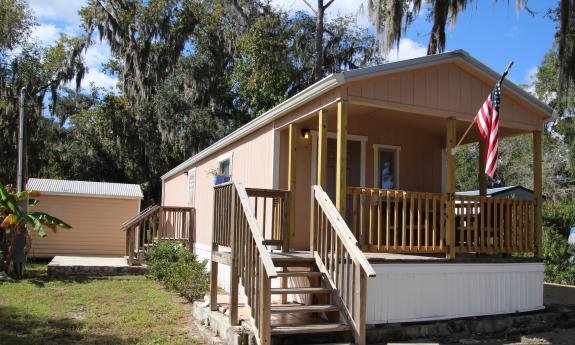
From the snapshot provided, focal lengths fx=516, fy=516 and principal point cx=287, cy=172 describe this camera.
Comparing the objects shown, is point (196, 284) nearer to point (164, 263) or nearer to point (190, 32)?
point (164, 263)

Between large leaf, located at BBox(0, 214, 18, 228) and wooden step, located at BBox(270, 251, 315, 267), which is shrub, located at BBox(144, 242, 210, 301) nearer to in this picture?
wooden step, located at BBox(270, 251, 315, 267)

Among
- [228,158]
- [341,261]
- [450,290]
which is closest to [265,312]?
[341,261]

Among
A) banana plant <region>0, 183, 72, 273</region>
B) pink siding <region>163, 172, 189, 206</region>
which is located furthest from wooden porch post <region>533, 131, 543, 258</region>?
banana plant <region>0, 183, 72, 273</region>

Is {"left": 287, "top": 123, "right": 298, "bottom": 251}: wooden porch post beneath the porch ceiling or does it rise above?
beneath

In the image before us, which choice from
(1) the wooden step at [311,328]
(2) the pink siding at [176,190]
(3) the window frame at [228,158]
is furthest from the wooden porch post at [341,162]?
(2) the pink siding at [176,190]

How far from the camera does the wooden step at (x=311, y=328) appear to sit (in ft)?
18.1

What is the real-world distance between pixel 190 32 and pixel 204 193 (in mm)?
13980

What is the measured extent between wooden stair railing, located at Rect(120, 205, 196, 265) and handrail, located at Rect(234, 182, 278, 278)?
7855 millimetres

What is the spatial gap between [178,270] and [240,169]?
232 cm

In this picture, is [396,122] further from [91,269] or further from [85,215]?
[85,215]

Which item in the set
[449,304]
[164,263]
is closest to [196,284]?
[164,263]

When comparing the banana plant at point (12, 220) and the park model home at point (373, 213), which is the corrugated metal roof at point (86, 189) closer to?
the banana plant at point (12, 220)

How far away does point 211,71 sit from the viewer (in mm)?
24234

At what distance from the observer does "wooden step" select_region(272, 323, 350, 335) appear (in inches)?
217
